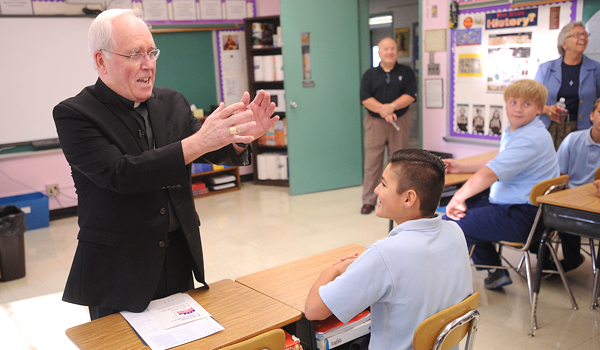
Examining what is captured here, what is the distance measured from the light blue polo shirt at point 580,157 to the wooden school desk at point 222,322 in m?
2.76

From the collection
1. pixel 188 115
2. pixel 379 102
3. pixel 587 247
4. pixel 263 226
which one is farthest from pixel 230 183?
pixel 188 115

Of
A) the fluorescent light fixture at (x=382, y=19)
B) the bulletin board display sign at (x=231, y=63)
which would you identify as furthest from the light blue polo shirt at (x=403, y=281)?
the fluorescent light fixture at (x=382, y=19)

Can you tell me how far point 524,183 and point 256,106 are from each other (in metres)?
2.09

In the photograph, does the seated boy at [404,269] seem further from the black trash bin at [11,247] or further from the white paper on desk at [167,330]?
the black trash bin at [11,247]

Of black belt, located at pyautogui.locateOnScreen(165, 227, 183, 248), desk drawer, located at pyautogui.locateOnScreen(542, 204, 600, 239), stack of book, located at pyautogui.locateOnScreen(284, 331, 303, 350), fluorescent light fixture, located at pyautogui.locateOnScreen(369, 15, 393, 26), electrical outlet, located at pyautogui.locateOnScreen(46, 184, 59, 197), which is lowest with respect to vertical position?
electrical outlet, located at pyautogui.locateOnScreen(46, 184, 59, 197)

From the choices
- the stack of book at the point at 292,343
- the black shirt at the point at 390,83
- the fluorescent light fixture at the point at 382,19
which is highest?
the fluorescent light fixture at the point at 382,19

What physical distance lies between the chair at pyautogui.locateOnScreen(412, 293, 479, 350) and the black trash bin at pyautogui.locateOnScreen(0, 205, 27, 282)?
142 inches

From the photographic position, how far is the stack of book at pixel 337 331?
179 centimetres

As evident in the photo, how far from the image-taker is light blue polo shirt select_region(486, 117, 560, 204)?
3049mm

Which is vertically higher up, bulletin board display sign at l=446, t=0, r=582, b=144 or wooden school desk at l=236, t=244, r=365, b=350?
bulletin board display sign at l=446, t=0, r=582, b=144

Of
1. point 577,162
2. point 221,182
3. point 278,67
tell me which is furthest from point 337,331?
point 278,67

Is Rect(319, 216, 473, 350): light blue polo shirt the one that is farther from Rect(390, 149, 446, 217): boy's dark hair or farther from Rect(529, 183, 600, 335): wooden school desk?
Rect(529, 183, 600, 335): wooden school desk

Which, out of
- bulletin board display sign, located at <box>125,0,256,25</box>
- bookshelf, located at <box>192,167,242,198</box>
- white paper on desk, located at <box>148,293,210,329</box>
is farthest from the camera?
bookshelf, located at <box>192,167,242,198</box>

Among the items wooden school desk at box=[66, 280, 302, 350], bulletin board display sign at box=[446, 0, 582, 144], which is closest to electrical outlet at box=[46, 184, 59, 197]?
bulletin board display sign at box=[446, 0, 582, 144]
